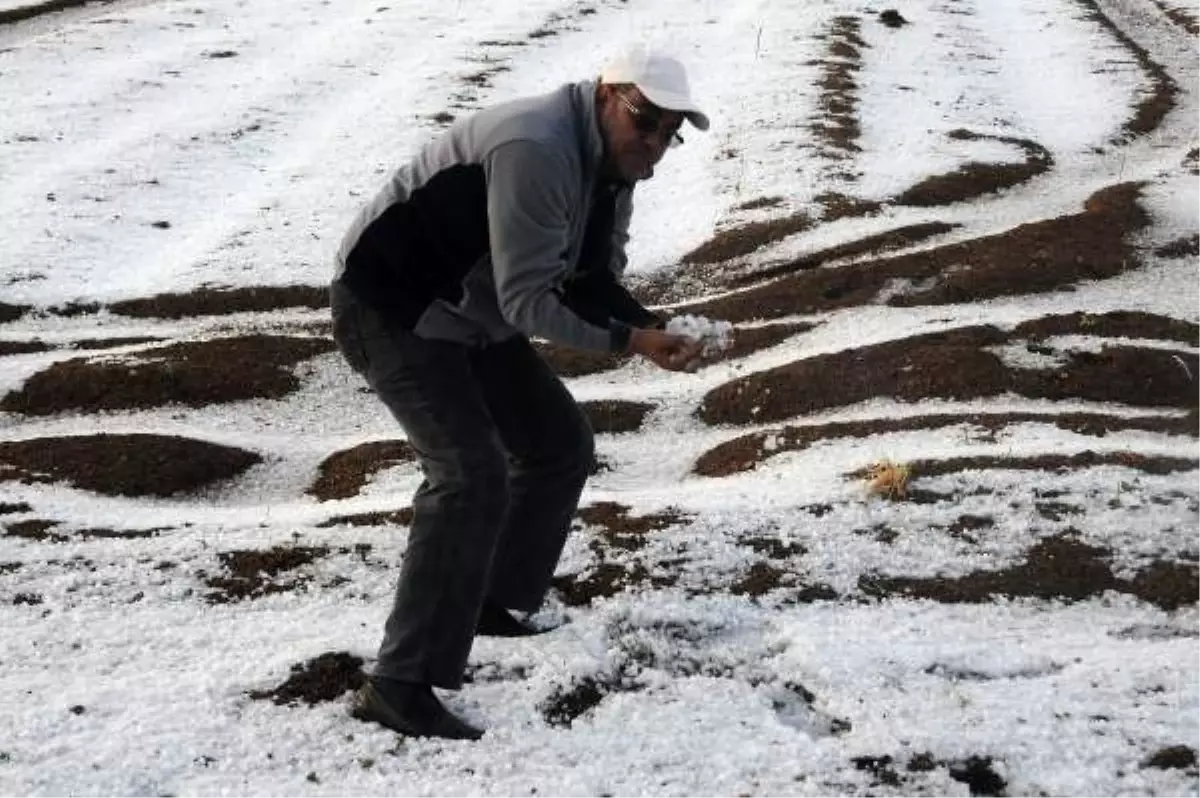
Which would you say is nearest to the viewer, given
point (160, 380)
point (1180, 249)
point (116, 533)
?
point (116, 533)

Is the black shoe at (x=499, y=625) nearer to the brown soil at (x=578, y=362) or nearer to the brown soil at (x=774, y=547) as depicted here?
the brown soil at (x=774, y=547)

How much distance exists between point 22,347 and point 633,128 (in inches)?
616

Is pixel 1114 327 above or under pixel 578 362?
above

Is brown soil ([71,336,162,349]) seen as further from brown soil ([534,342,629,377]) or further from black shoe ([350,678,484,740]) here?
black shoe ([350,678,484,740])

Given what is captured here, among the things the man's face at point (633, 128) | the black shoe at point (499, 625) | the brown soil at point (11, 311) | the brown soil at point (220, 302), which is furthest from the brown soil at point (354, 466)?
the brown soil at point (11, 311)

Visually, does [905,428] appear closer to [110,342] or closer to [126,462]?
[126,462]

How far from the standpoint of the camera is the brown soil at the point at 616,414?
1453 centimetres

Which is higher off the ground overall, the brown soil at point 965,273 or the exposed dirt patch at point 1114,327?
the exposed dirt patch at point 1114,327

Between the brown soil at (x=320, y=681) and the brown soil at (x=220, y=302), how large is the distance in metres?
14.3

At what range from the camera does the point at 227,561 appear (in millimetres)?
9242

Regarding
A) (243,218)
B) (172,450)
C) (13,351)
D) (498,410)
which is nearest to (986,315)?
(172,450)

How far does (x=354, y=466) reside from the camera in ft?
43.6

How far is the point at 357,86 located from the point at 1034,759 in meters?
34.0

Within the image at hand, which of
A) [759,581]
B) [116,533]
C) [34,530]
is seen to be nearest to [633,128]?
[759,581]
